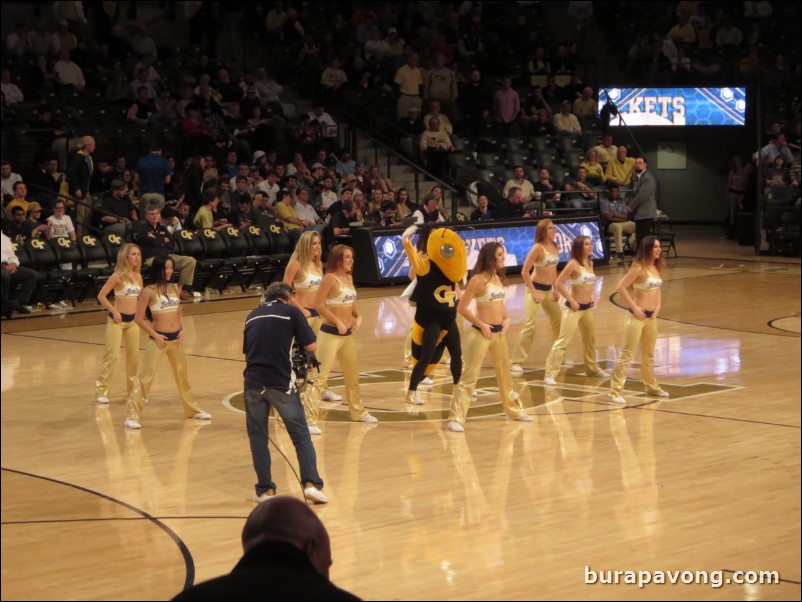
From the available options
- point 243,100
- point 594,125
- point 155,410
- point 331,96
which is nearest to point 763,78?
point 594,125

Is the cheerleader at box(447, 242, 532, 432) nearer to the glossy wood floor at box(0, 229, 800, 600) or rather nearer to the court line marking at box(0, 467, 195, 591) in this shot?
the glossy wood floor at box(0, 229, 800, 600)

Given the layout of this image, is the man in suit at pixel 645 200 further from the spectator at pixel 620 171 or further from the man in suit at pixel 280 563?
the man in suit at pixel 280 563

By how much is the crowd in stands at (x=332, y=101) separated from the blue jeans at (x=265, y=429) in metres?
9.69

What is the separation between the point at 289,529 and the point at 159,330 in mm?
8533

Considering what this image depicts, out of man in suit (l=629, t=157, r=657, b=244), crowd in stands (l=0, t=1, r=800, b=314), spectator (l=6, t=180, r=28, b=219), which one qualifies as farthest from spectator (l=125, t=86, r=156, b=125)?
man in suit (l=629, t=157, r=657, b=244)

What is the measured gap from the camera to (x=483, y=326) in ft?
36.2

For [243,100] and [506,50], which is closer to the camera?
[243,100]

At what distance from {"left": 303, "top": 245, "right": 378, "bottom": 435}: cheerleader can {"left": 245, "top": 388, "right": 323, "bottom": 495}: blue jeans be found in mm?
1952

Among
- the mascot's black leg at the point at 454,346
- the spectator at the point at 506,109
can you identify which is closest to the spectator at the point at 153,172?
the spectator at the point at 506,109

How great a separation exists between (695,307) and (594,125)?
11008 mm

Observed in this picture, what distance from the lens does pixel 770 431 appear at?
35.6ft

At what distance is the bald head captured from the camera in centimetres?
293

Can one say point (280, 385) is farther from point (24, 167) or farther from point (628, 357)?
point (24, 167)

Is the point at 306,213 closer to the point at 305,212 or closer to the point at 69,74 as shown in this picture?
the point at 305,212
